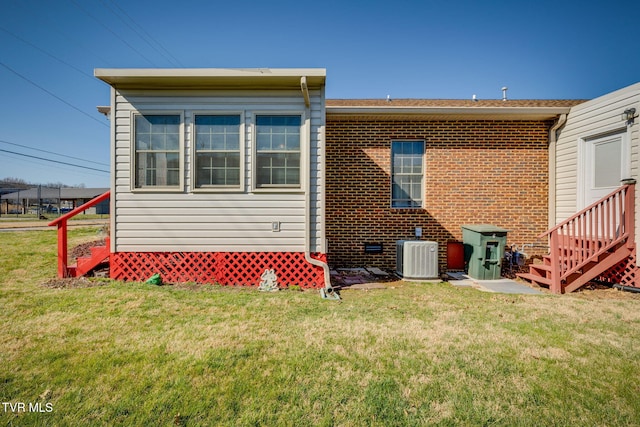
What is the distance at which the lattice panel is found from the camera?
580 cm

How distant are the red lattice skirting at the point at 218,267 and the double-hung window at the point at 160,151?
136 centimetres

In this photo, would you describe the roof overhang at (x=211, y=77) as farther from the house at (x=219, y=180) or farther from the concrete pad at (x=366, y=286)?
the concrete pad at (x=366, y=286)

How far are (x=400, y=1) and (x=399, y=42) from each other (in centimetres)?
120

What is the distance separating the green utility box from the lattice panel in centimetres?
195

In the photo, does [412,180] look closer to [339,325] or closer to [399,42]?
[339,325]

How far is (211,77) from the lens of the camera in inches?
215

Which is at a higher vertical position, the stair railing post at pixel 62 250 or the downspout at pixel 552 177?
the downspout at pixel 552 177

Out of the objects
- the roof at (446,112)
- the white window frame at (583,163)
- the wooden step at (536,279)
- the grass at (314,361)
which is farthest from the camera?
the roof at (446,112)

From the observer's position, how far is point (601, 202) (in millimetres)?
5711

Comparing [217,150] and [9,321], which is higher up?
[217,150]

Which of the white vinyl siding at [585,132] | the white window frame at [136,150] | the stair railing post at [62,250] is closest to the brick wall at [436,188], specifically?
the white vinyl siding at [585,132]

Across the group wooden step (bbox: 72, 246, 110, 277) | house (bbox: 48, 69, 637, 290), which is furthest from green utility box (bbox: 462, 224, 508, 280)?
wooden step (bbox: 72, 246, 110, 277)

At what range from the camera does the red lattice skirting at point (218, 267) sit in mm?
5887

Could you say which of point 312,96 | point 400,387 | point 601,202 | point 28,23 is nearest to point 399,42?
→ point 312,96
